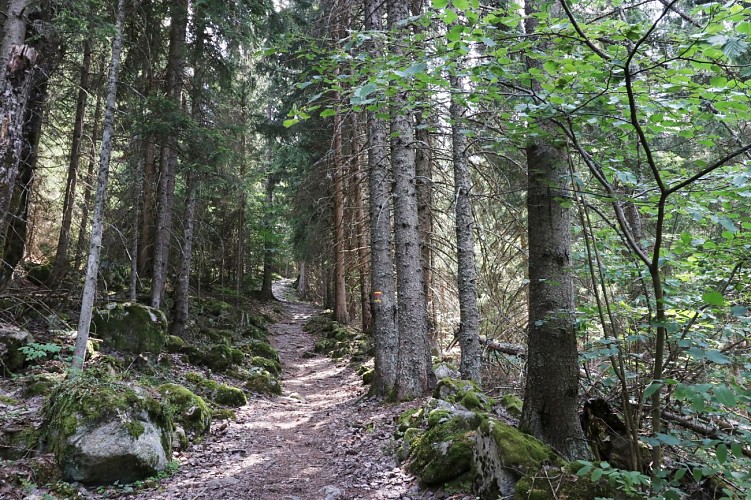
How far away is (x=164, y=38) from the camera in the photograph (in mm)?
11906

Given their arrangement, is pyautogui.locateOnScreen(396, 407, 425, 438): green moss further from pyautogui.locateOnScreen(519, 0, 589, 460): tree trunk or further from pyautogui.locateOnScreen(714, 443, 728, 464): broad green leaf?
pyautogui.locateOnScreen(714, 443, 728, 464): broad green leaf

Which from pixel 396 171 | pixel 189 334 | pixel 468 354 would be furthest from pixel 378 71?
pixel 189 334

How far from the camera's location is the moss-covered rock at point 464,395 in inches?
237

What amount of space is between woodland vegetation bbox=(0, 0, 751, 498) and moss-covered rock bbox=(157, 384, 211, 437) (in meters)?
1.38

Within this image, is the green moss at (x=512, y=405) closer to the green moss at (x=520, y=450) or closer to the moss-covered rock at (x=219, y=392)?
the green moss at (x=520, y=450)

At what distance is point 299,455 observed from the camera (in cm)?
616

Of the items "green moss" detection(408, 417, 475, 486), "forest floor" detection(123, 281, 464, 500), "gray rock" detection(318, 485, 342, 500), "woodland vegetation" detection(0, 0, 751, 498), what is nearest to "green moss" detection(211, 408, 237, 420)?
"forest floor" detection(123, 281, 464, 500)

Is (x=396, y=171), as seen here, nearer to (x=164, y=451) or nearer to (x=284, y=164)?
(x=164, y=451)

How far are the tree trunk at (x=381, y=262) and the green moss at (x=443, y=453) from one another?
304cm

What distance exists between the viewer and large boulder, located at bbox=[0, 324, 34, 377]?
652 centimetres

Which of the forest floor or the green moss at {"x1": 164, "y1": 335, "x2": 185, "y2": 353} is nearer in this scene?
the forest floor

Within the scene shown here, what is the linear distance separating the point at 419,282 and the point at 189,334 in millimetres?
8032

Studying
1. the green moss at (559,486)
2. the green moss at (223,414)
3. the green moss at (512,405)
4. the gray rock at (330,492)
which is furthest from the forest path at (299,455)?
the green moss at (512,405)

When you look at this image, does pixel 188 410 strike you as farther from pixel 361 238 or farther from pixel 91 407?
pixel 361 238
